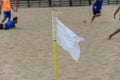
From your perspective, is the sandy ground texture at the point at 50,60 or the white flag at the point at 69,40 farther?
the sandy ground texture at the point at 50,60

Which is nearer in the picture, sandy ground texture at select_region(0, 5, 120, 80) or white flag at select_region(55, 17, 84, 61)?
white flag at select_region(55, 17, 84, 61)

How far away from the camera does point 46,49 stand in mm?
13109

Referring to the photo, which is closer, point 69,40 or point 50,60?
point 69,40

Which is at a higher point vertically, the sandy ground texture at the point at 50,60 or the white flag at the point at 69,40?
the white flag at the point at 69,40

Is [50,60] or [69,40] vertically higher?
[69,40]

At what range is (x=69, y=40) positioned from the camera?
6816 millimetres

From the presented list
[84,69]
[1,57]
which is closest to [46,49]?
[1,57]

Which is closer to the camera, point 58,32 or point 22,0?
point 58,32

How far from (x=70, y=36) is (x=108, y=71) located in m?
2.78

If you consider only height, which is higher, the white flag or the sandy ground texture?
the white flag

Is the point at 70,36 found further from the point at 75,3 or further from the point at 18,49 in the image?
the point at 75,3

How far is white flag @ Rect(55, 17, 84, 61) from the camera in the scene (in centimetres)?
680

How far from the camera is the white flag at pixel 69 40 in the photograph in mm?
6801

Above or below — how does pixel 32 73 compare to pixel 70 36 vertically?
below
